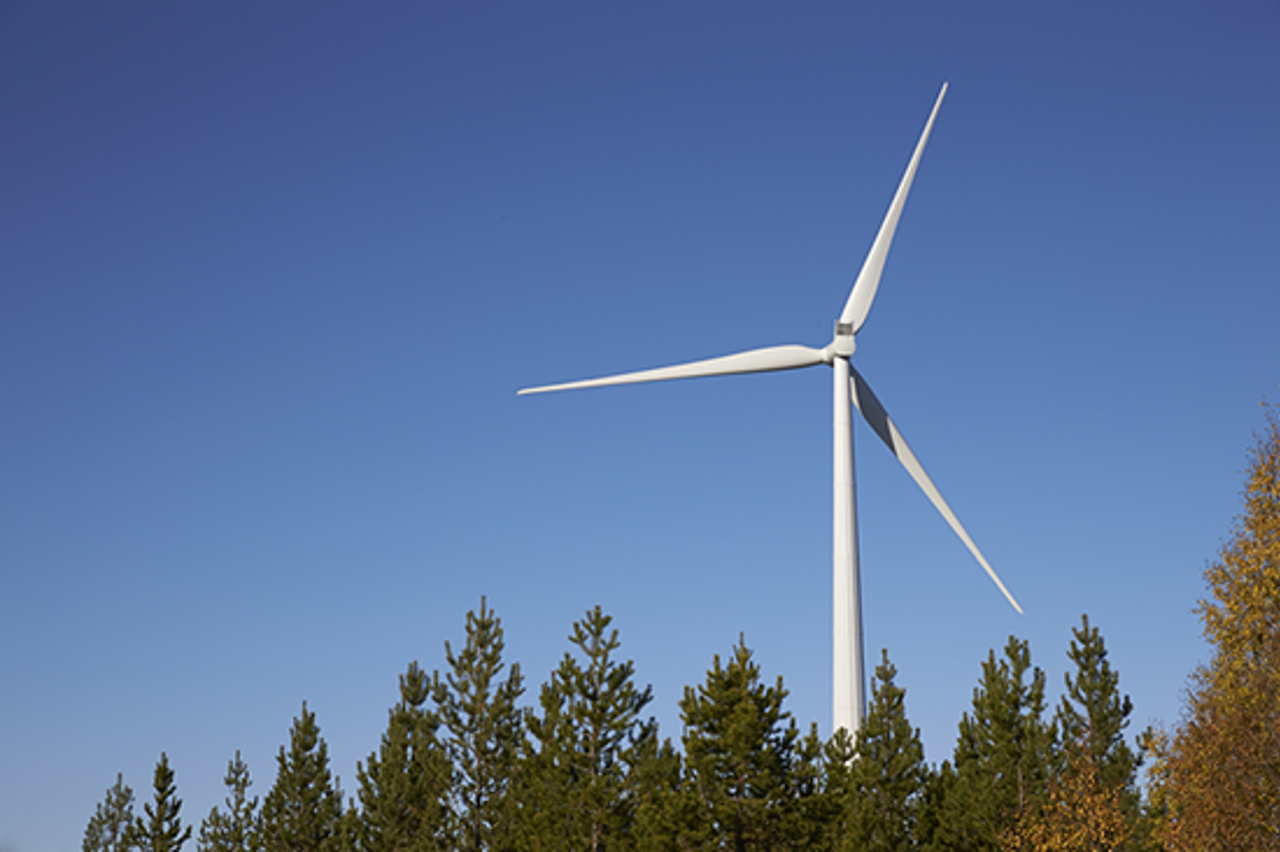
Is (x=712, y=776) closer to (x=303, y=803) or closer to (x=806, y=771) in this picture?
(x=806, y=771)

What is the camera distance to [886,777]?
62.5m

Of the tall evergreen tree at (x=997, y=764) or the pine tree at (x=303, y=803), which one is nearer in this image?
the tall evergreen tree at (x=997, y=764)

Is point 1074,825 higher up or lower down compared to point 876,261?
lower down

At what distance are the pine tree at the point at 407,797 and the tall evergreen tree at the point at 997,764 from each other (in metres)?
26.3

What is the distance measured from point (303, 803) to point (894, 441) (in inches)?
1800

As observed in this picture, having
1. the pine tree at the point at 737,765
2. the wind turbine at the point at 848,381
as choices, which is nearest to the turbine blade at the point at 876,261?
the wind turbine at the point at 848,381

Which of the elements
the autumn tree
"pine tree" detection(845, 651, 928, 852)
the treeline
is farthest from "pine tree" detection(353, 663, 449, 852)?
the autumn tree

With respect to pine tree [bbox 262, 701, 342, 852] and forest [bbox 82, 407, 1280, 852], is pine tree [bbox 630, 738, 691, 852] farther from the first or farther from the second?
pine tree [bbox 262, 701, 342, 852]

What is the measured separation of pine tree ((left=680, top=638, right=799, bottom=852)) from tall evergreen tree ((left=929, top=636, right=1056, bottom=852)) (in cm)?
1316

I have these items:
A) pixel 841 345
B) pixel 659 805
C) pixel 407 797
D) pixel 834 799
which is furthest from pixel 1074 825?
pixel 407 797

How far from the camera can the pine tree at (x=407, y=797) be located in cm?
7044

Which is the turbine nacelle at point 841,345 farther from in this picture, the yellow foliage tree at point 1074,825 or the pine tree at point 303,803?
the pine tree at point 303,803

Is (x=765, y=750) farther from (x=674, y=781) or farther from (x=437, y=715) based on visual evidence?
(x=437, y=715)

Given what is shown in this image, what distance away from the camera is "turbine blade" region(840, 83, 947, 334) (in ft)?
187
